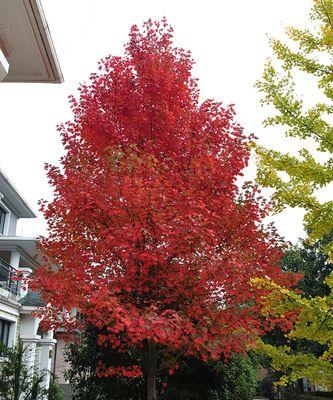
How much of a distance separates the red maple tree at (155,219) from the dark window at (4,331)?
384 inches

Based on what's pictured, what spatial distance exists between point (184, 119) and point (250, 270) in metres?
4.18

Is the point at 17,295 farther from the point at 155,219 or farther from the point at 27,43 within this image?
the point at 27,43

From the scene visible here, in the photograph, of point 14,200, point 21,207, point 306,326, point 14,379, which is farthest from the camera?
point 21,207

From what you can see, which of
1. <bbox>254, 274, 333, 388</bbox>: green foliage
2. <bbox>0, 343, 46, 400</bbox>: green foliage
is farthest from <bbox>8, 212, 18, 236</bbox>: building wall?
<bbox>254, 274, 333, 388</bbox>: green foliage

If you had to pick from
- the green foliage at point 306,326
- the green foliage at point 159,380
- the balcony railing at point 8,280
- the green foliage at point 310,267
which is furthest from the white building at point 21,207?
the green foliage at point 310,267

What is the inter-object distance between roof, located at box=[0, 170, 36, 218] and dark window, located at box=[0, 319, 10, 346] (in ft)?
21.6

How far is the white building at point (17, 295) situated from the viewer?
19.3 meters

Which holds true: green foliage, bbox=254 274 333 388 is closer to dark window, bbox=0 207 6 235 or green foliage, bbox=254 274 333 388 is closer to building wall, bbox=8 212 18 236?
dark window, bbox=0 207 6 235

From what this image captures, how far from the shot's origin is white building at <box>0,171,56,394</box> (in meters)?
19.3

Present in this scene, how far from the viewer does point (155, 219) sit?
8492mm

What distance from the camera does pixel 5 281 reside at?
22.0m

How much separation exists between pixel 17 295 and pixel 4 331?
1.90 m

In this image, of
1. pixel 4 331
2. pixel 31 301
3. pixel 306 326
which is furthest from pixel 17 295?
Answer: pixel 306 326

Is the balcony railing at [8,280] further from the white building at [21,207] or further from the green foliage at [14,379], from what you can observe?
the green foliage at [14,379]
